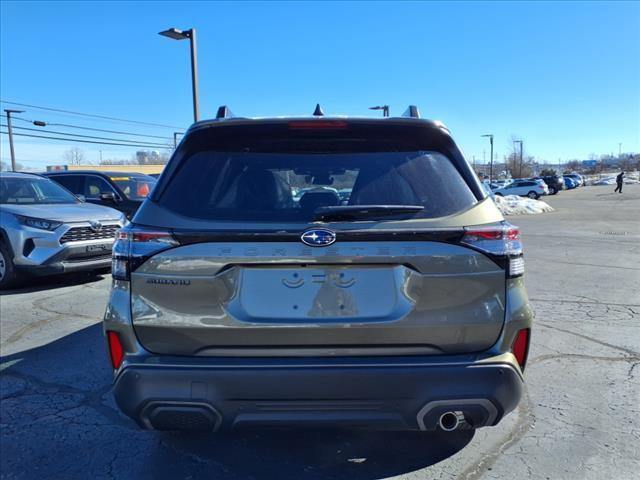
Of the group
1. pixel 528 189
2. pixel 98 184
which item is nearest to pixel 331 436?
pixel 98 184

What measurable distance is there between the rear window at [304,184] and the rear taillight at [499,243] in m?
0.16

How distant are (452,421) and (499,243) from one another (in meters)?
0.86

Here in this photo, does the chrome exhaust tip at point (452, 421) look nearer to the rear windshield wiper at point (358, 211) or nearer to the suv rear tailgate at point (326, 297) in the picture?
the suv rear tailgate at point (326, 297)

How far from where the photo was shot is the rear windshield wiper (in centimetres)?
225

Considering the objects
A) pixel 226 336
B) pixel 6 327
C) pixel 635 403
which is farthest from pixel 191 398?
pixel 6 327

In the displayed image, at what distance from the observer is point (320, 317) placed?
7.18 ft

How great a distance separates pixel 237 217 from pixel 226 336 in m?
0.55

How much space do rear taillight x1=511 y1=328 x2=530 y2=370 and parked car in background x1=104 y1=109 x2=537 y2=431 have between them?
0.02 metres

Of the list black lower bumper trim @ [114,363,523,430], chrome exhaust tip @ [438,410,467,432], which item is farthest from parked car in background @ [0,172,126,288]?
chrome exhaust tip @ [438,410,467,432]

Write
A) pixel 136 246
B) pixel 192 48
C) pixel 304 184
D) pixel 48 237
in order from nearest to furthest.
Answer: pixel 136 246
pixel 304 184
pixel 48 237
pixel 192 48

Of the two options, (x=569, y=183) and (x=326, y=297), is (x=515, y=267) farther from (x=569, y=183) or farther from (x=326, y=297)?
(x=569, y=183)

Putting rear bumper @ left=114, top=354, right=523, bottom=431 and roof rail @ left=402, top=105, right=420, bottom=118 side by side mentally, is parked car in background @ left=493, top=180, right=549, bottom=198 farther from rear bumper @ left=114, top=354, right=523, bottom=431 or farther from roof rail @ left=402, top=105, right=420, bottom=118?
rear bumper @ left=114, top=354, right=523, bottom=431

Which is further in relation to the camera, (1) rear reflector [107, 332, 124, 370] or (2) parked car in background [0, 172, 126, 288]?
(2) parked car in background [0, 172, 126, 288]

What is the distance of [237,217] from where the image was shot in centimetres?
228
